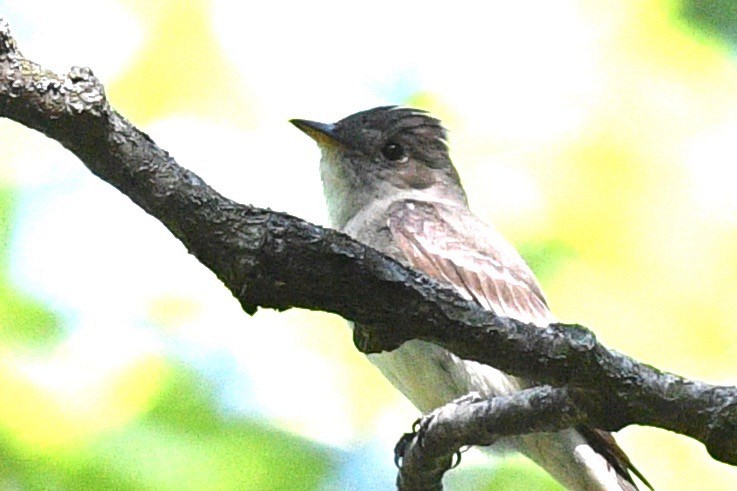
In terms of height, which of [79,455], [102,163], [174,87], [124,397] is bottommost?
[102,163]

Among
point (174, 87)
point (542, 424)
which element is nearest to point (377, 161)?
point (174, 87)

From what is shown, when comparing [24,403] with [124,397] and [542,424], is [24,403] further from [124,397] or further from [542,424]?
[542,424]

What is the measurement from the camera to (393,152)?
7277 millimetres

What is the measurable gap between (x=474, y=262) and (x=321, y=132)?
47.2 inches

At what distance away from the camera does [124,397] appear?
5.45m

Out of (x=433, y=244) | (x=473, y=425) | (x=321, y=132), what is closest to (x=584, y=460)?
(x=433, y=244)

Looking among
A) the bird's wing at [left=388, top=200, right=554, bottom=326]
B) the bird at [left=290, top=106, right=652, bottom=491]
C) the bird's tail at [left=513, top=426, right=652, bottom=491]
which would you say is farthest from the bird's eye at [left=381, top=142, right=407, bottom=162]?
the bird's tail at [left=513, top=426, right=652, bottom=491]

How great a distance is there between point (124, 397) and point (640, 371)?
283cm

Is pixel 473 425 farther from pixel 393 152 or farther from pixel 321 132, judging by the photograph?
pixel 393 152

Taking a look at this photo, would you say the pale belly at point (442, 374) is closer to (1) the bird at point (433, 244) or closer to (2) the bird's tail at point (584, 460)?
(1) the bird at point (433, 244)

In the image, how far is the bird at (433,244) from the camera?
5.52 m

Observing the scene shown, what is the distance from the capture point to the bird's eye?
23.6 feet

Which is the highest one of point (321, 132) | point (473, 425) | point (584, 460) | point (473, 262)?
point (321, 132)

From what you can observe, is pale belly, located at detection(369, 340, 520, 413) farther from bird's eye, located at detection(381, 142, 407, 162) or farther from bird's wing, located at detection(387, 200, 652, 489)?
bird's eye, located at detection(381, 142, 407, 162)
